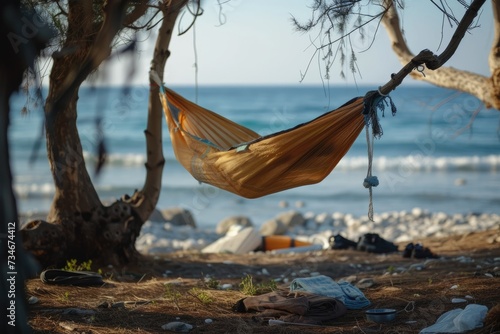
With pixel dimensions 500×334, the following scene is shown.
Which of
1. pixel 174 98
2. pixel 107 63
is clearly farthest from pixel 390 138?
pixel 107 63

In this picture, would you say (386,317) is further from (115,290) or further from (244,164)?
(115,290)

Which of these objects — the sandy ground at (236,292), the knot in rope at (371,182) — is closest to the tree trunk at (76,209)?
the sandy ground at (236,292)

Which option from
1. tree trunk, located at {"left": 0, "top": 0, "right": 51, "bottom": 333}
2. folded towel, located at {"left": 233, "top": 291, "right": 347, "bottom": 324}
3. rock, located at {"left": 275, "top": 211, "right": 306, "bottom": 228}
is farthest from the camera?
rock, located at {"left": 275, "top": 211, "right": 306, "bottom": 228}

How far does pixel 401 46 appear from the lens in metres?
5.59

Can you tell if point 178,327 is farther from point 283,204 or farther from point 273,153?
point 283,204

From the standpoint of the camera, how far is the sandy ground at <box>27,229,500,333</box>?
9.54 feet

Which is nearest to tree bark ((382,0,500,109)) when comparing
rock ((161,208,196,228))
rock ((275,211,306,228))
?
rock ((275,211,306,228))

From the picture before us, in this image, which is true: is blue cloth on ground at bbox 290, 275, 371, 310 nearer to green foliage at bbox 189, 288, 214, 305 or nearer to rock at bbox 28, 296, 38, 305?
green foliage at bbox 189, 288, 214, 305

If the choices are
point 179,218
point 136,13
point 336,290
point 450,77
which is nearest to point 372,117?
point 336,290

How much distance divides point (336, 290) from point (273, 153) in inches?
27.2

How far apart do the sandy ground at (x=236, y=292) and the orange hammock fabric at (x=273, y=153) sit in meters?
0.55

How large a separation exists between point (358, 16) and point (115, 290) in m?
1.82

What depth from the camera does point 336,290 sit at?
129 inches

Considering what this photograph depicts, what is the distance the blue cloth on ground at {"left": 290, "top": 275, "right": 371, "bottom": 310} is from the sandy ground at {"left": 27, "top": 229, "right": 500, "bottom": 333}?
6 centimetres
